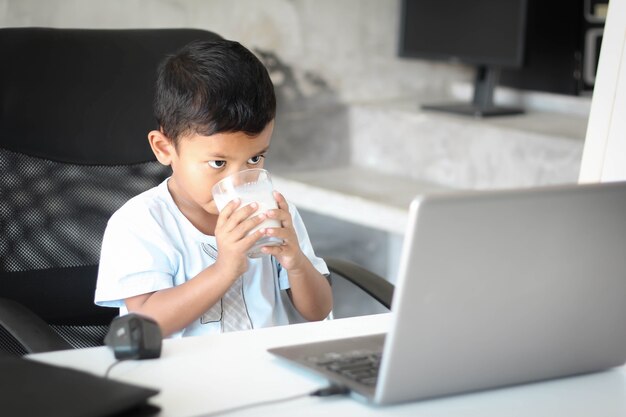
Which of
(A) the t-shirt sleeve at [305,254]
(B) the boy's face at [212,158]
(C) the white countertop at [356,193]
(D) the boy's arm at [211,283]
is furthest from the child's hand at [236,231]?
(C) the white countertop at [356,193]

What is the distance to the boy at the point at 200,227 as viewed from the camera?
138cm

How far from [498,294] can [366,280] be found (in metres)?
0.72

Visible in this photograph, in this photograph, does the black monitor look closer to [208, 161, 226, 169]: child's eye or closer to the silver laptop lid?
[208, 161, 226, 169]: child's eye

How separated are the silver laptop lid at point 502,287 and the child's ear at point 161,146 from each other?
71 centimetres

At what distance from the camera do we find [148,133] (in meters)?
1.65

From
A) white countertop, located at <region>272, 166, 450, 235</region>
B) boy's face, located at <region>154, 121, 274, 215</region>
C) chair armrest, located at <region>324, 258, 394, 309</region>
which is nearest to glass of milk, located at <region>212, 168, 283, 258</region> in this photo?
boy's face, located at <region>154, 121, 274, 215</region>

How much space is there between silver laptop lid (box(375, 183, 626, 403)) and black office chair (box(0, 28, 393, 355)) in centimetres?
60

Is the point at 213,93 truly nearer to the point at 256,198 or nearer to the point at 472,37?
the point at 256,198

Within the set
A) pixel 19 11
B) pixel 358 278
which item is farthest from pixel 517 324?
pixel 19 11

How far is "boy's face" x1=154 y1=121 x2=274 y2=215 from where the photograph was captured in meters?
1.42

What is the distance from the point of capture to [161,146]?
5.02 feet

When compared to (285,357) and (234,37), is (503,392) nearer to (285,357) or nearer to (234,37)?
(285,357)

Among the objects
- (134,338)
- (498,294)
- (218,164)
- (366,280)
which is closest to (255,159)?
(218,164)

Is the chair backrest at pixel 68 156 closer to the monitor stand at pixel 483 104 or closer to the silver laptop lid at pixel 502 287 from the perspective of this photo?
the silver laptop lid at pixel 502 287
